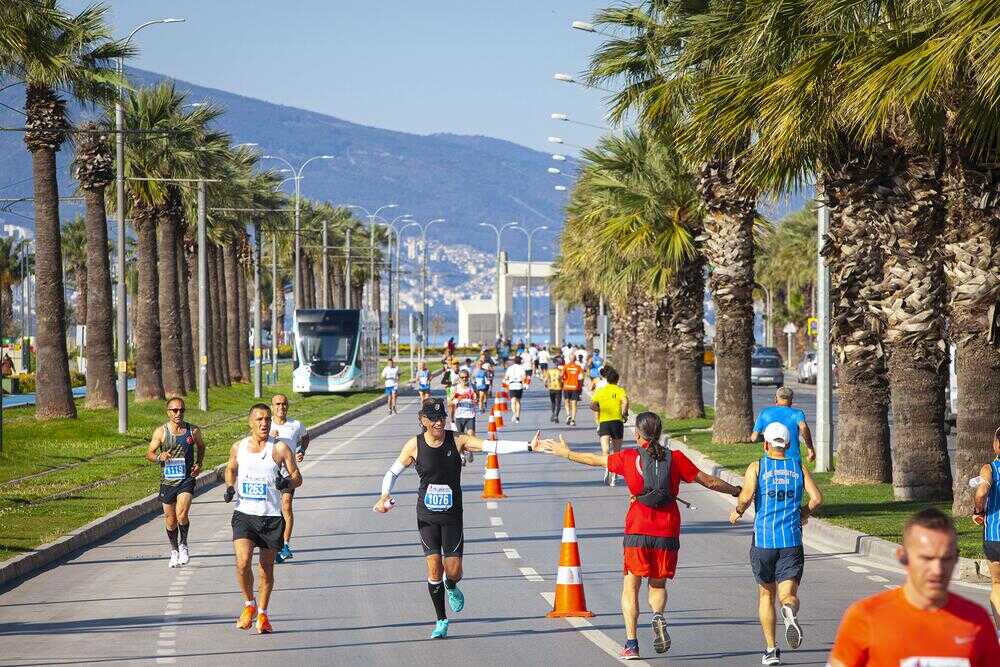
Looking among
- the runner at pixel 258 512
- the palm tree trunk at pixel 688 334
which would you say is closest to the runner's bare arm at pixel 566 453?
the runner at pixel 258 512

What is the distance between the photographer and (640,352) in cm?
5844

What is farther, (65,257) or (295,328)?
(65,257)

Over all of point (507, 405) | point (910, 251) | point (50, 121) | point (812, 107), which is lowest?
point (507, 405)

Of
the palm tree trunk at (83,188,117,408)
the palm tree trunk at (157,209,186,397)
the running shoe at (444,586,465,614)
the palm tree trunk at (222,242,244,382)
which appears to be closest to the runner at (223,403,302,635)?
the running shoe at (444,586,465,614)

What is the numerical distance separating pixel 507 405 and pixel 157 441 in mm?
40227

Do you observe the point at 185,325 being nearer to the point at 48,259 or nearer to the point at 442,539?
the point at 48,259

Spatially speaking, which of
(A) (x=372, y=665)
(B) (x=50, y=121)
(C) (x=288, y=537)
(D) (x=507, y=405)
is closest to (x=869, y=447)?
(C) (x=288, y=537)

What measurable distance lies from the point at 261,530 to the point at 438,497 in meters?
1.35

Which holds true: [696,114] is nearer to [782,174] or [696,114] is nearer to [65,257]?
[782,174]

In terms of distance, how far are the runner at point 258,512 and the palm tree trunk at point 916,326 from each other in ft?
34.0

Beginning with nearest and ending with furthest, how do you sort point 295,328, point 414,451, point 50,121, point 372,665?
1. point 372,665
2. point 414,451
3. point 50,121
4. point 295,328

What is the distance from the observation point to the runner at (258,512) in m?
12.3

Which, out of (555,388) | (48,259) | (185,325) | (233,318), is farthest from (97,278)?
(233,318)

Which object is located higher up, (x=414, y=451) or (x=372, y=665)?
(x=414, y=451)
